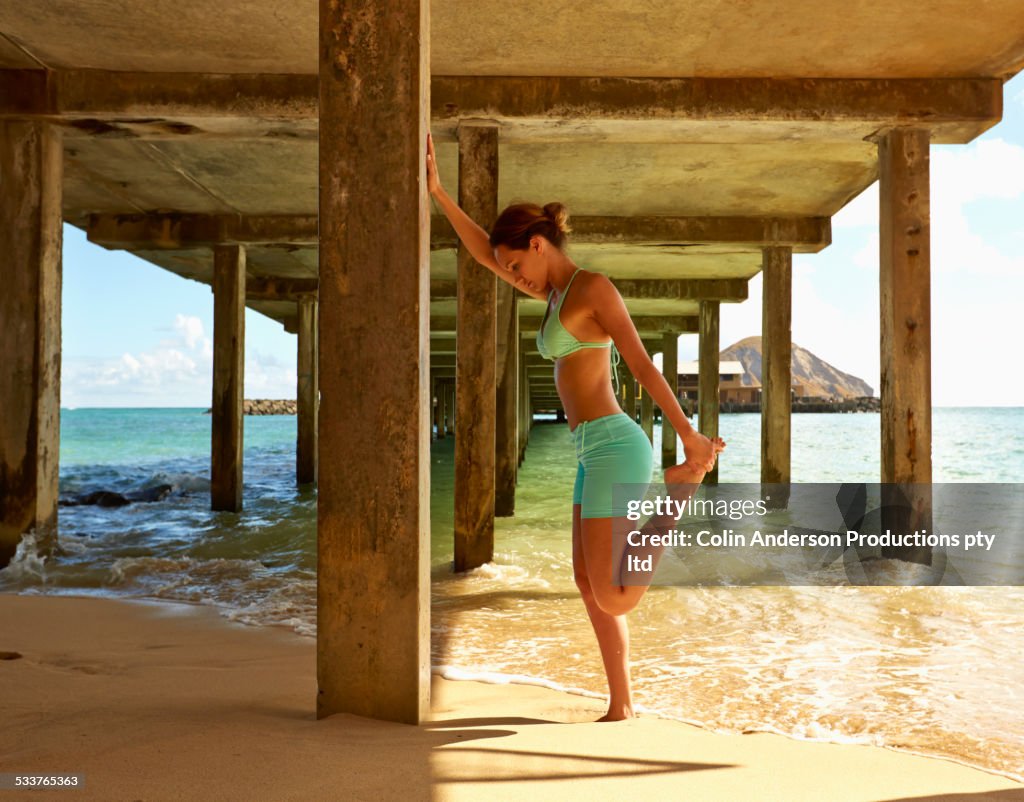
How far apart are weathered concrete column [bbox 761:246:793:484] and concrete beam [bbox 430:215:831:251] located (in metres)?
0.26

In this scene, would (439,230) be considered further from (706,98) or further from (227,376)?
(706,98)

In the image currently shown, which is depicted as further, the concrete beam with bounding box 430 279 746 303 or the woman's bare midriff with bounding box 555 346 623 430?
the concrete beam with bounding box 430 279 746 303

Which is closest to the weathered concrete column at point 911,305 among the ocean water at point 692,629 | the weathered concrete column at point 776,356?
the ocean water at point 692,629

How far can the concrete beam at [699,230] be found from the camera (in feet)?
35.9

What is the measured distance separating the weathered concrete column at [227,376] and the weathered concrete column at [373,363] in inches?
347

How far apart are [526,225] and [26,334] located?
5463mm

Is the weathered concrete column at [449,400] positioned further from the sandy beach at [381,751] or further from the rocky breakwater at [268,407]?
the rocky breakwater at [268,407]

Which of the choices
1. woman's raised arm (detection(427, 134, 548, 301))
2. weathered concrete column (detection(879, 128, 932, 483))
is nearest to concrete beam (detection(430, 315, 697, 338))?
weathered concrete column (detection(879, 128, 932, 483))

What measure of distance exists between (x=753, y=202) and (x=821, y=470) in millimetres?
16287

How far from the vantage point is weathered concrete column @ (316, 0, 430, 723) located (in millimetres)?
2432

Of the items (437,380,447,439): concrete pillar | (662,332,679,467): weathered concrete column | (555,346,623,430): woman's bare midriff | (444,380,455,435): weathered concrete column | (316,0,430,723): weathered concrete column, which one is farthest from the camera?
(444,380,455,435): weathered concrete column

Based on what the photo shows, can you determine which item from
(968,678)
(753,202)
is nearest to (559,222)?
(968,678)

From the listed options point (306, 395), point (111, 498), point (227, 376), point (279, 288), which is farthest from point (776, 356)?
point (111, 498)

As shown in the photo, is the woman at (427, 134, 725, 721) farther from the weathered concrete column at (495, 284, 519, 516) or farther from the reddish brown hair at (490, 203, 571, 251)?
the weathered concrete column at (495, 284, 519, 516)
